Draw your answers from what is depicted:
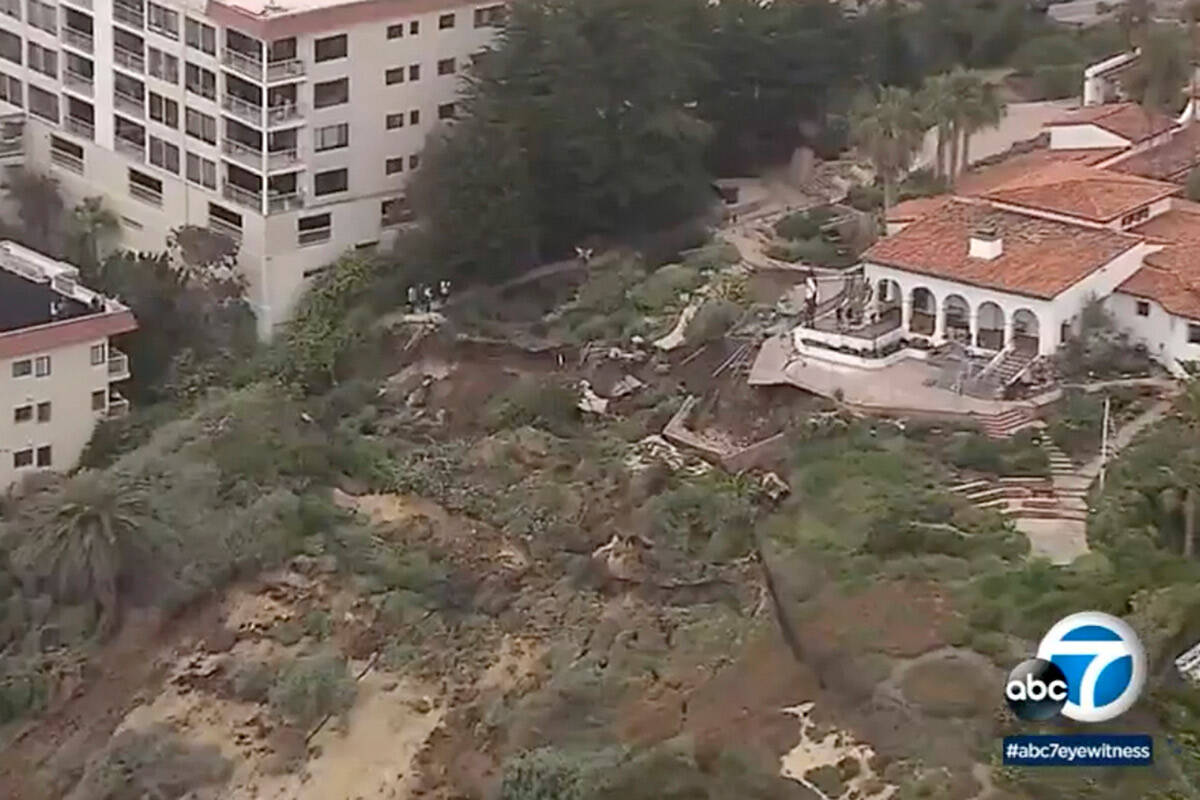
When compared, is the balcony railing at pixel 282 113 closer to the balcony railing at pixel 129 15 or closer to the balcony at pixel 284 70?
the balcony at pixel 284 70

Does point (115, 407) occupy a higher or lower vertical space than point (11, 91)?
lower

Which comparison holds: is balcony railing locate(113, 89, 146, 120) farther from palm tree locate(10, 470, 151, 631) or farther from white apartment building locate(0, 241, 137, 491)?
palm tree locate(10, 470, 151, 631)

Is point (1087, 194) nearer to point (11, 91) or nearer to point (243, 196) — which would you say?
point (243, 196)

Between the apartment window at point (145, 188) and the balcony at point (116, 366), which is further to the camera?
the apartment window at point (145, 188)

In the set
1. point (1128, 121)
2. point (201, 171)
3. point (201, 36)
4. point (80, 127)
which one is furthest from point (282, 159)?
point (1128, 121)

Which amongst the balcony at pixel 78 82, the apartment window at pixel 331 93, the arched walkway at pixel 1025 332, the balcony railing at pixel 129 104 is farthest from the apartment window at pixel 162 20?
the arched walkway at pixel 1025 332

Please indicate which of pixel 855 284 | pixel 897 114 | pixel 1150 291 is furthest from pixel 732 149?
pixel 1150 291
